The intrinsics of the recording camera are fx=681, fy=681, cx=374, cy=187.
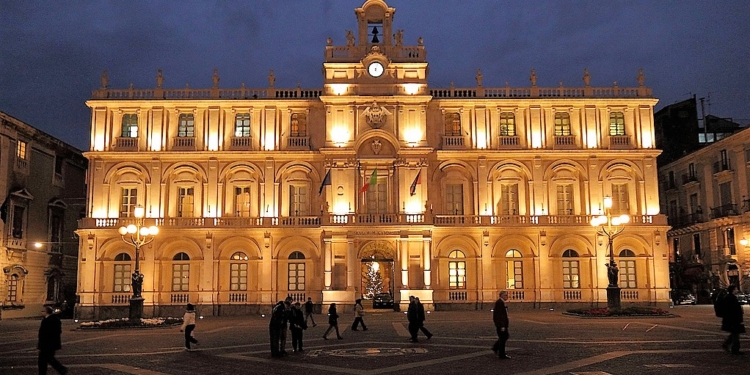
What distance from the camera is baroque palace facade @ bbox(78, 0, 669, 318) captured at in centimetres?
4288

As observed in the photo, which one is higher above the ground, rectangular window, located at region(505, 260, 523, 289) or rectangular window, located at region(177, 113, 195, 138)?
rectangular window, located at region(177, 113, 195, 138)

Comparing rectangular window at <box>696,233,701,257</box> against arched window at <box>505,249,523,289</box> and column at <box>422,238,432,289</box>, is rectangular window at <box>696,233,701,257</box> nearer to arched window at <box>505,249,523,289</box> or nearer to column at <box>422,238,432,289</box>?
arched window at <box>505,249,523,289</box>

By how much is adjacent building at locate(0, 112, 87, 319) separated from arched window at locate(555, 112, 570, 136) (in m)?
34.4

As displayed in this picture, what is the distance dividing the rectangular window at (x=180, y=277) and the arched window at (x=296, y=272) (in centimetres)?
643

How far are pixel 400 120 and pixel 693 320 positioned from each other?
2076 centimetres

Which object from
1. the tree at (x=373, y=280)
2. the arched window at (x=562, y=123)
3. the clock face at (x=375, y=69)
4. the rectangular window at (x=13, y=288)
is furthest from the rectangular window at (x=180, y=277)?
the arched window at (x=562, y=123)

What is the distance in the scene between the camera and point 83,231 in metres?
42.5

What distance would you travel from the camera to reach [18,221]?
43312 millimetres

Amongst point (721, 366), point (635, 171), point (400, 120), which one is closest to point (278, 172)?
point (400, 120)

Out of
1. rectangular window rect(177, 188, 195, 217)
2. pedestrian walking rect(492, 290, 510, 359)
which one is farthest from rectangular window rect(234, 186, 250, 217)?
pedestrian walking rect(492, 290, 510, 359)

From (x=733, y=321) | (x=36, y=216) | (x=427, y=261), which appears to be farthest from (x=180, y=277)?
(x=733, y=321)

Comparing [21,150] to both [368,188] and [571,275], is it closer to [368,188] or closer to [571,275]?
[368,188]

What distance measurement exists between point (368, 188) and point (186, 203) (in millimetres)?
11817

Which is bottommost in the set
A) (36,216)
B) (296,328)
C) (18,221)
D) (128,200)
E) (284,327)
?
(296,328)
